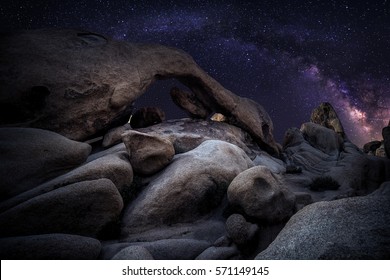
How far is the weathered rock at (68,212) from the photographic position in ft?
14.0

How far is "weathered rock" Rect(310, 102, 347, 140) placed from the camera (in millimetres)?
17500

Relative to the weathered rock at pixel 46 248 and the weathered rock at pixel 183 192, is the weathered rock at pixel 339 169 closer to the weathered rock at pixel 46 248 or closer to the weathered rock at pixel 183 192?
the weathered rock at pixel 183 192

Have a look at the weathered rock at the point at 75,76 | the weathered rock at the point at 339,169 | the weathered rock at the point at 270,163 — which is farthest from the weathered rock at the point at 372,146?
the weathered rock at the point at 75,76

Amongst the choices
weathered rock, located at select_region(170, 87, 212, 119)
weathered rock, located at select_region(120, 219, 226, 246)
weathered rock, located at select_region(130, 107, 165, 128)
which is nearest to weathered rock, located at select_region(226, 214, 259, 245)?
weathered rock, located at select_region(120, 219, 226, 246)

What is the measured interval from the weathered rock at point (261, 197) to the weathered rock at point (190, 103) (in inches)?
276

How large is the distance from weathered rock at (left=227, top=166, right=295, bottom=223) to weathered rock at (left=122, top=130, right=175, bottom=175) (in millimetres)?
2578

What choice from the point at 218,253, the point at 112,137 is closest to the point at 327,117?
the point at 112,137

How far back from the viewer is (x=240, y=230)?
4922 mm

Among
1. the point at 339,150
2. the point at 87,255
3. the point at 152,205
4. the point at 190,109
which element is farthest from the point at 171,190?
the point at 339,150

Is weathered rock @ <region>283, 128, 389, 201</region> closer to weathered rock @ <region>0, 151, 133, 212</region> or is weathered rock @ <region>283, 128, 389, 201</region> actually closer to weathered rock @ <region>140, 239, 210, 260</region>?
weathered rock @ <region>140, 239, 210, 260</region>

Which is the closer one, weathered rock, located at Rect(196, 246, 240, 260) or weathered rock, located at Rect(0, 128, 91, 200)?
weathered rock, located at Rect(196, 246, 240, 260)

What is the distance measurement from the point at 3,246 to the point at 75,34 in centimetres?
866
